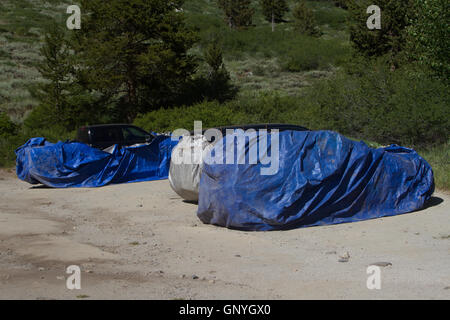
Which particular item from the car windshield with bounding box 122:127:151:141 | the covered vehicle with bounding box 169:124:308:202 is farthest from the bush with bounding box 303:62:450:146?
the covered vehicle with bounding box 169:124:308:202

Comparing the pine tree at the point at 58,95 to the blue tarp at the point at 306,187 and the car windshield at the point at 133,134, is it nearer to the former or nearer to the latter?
the car windshield at the point at 133,134

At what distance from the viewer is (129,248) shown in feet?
29.7

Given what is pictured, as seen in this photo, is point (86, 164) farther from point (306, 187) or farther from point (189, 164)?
point (306, 187)

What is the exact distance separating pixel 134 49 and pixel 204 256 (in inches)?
949

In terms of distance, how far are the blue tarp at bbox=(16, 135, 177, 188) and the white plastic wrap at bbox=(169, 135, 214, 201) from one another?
484 centimetres

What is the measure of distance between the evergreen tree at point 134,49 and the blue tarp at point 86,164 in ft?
43.2

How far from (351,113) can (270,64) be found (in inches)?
1082

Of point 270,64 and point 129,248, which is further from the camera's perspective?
point 270,64

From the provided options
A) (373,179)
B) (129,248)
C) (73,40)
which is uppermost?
(73,40)

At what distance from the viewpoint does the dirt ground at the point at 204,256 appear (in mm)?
6523

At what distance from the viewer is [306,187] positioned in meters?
9.95

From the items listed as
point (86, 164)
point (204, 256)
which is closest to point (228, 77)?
point (86, 164)
